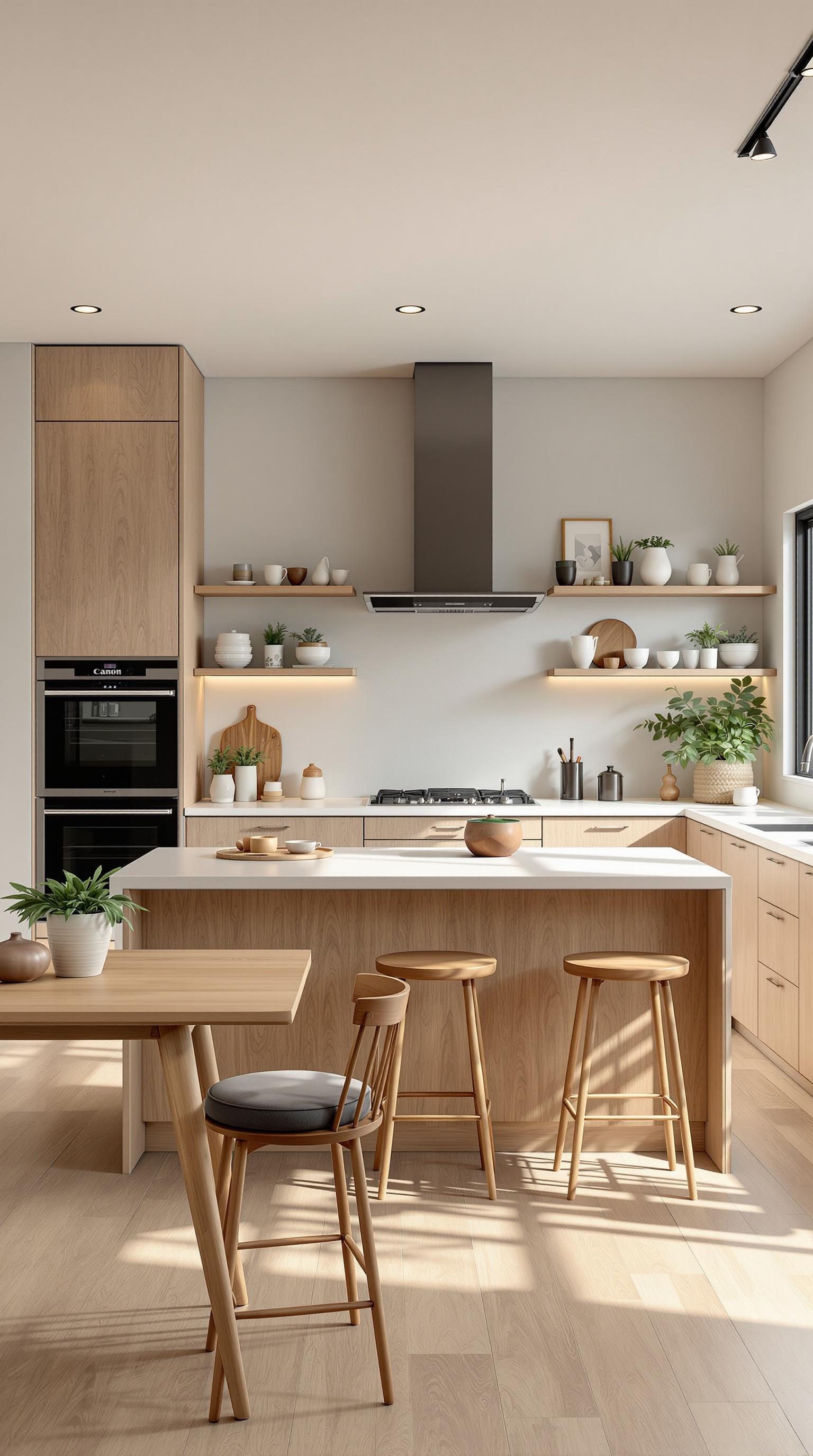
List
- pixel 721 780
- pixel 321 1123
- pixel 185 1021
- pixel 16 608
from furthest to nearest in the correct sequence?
1. pixel 721 780
2. pixel 16 608
3. pixel 321 1123
4. pixel 185 1021

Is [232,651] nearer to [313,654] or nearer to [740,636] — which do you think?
[313,654]

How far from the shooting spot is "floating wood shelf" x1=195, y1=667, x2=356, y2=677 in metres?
5.63

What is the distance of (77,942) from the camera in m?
2.36

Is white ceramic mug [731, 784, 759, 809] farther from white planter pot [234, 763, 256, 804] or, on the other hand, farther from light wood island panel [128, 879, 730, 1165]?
white planter pot [234, 763, 256, 804]

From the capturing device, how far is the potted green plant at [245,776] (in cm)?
566

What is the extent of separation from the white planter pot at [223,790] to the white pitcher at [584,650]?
5.93 ft

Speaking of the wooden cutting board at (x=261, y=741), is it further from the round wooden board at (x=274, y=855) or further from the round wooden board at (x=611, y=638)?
the round wooden board at (x=274, y=855)

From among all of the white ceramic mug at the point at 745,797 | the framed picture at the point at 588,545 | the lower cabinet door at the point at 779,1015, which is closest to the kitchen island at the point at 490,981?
the lower cabinet door at the point at 779,1015

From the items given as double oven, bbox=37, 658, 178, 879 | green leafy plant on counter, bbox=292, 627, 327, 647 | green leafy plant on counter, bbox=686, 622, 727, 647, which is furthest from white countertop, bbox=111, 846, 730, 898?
green leafy plant on counter, bbox=686, 622, 727, 647

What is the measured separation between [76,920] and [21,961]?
0.42 feet

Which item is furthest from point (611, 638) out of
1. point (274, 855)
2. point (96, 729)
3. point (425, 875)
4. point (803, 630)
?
point (425, 875)

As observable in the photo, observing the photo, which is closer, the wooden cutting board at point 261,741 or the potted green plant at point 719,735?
the potted green plant at point 719,735

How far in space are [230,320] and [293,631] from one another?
1.59 m

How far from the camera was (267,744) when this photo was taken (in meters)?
5.88
